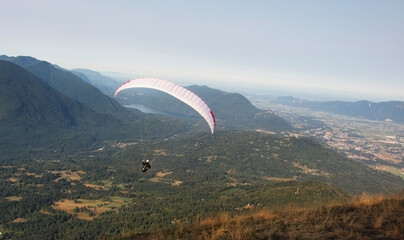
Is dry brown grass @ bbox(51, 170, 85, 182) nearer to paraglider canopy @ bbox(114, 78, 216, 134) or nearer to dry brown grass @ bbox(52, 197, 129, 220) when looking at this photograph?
dry brown grass @ bbox(52, 197, 129, 220)

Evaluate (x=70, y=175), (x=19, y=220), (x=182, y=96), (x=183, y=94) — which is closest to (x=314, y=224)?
(x=182, y=96)

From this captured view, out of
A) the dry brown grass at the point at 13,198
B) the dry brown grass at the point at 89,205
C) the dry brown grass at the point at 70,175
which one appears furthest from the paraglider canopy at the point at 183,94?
the dry brown grass at the point at 70,175

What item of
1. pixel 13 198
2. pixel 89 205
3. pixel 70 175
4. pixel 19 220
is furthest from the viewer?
pixel 70 175

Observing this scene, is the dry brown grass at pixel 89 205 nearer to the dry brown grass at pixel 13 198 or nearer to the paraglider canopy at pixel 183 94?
the dry brown grass at pixel 13 198

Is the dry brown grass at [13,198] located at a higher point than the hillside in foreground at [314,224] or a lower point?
lower

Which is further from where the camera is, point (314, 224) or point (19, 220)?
point (19, 220)

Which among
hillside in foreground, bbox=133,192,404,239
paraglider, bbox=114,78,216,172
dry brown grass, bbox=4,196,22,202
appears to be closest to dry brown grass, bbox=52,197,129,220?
dry brown grass, bbox=4,196,22,202

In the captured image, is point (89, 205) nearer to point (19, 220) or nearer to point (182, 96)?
point (19, 220)
